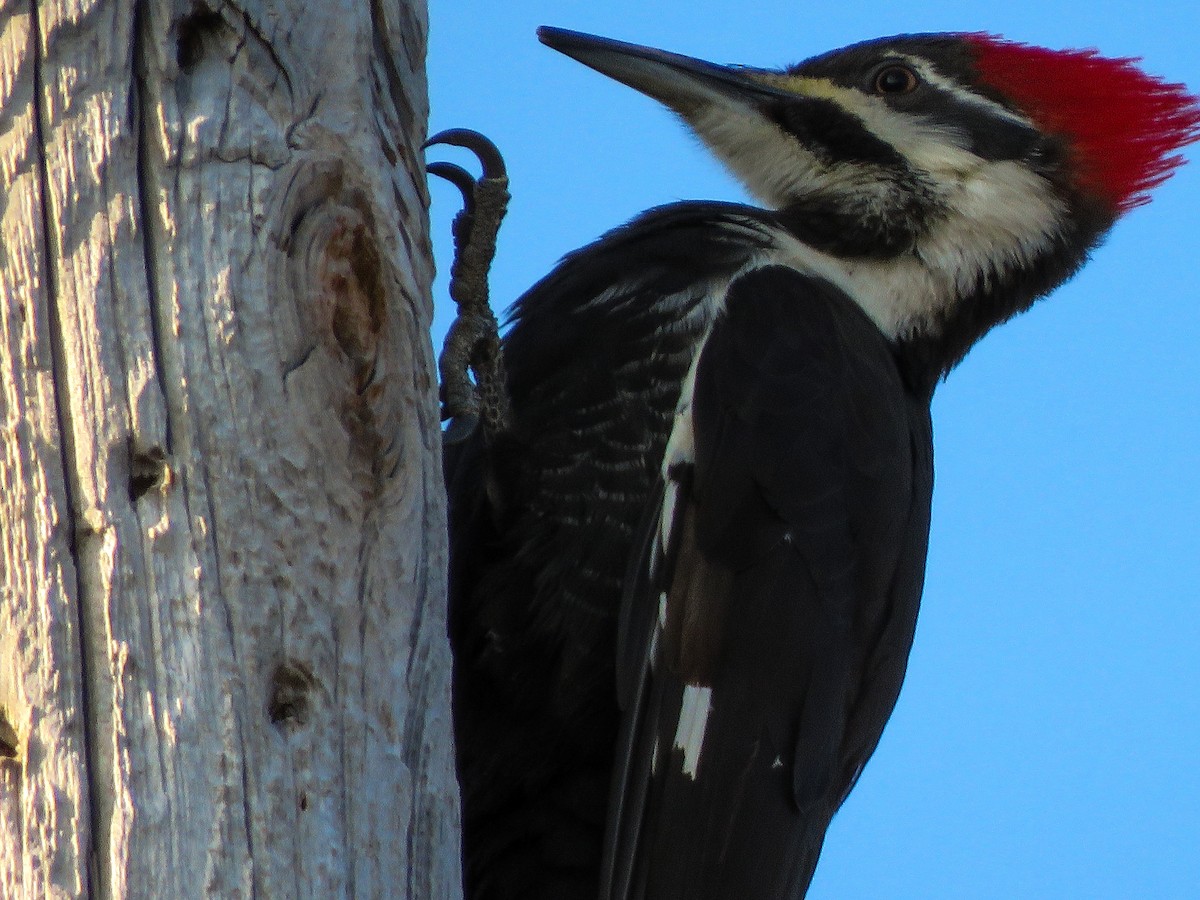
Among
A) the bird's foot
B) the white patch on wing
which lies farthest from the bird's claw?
the white patch on wing

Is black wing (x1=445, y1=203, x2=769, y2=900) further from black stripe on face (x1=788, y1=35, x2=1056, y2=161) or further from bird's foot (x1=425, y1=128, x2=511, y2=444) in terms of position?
black stripe on face (x1=788, y1=35, x2=1056, y2=161)

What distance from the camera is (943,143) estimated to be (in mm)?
3201

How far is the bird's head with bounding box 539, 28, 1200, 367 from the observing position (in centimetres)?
309

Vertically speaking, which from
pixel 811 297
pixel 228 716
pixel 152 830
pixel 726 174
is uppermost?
pixel 726 174

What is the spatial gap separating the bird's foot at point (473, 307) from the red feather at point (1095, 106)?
1.22 meters

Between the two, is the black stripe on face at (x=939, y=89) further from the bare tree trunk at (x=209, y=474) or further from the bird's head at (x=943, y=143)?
the bare tree trunk at (x=209, y=474)

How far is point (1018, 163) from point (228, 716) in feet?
7.31

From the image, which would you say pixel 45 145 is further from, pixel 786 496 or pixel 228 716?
pixel 786 496

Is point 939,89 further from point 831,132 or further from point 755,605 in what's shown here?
point 755,605

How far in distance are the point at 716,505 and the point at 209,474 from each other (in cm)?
115

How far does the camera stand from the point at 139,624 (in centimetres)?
161

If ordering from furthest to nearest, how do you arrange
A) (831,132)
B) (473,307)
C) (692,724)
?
(831,132)
(473,307)
(692,724)

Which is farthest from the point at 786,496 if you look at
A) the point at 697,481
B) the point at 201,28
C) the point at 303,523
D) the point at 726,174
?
the point at 201,28

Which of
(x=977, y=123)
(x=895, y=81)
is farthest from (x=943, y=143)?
(x=895, y=81)
